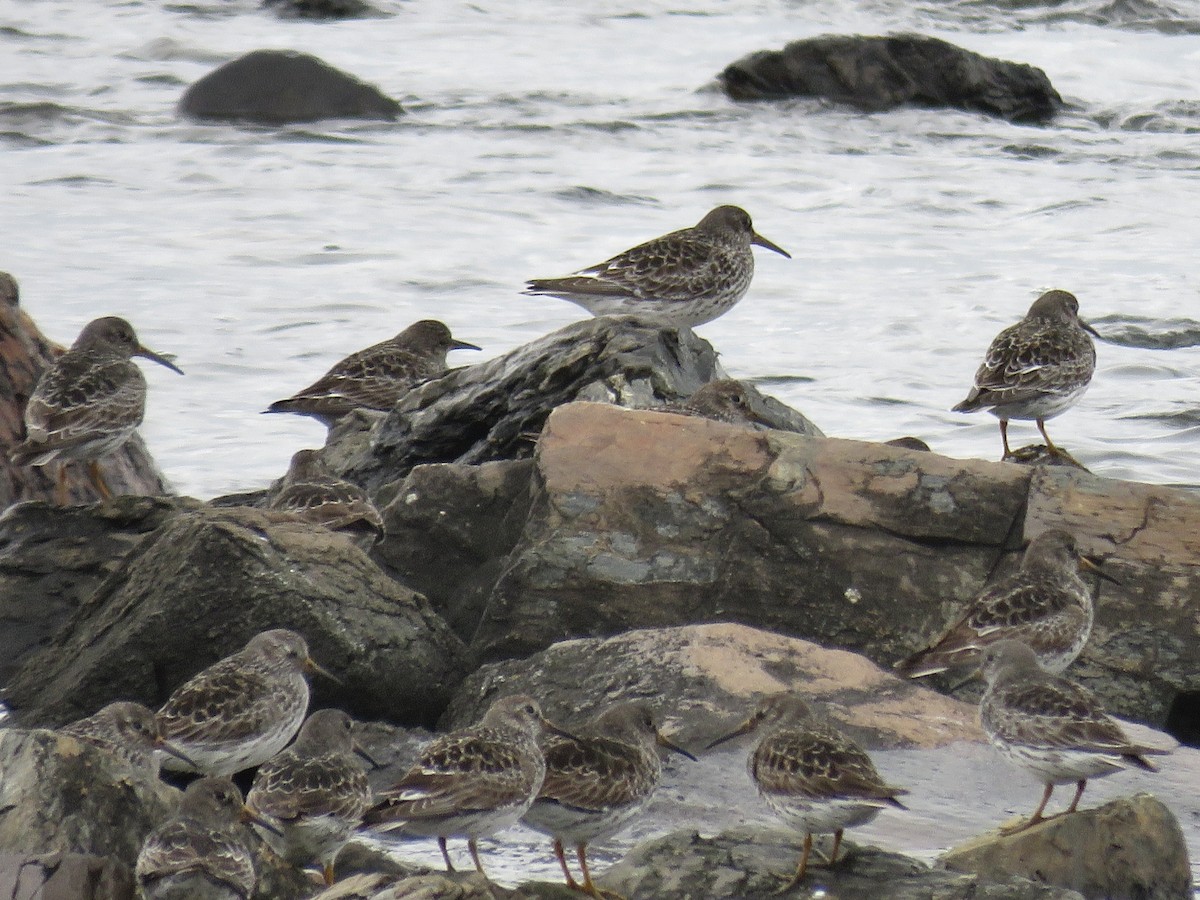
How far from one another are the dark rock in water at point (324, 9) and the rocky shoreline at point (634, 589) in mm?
20401

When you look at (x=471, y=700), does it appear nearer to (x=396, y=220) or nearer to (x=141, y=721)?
(x=141, y=721)

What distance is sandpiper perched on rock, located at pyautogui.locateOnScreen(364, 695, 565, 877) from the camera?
6105mm

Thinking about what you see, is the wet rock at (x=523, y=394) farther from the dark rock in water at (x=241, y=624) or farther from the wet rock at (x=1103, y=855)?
the wet rock at (x=1103, y=855)

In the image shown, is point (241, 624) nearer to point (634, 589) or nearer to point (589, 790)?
point (634, 589)

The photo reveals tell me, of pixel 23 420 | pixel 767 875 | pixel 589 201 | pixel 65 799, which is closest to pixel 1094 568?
pixel 767 875

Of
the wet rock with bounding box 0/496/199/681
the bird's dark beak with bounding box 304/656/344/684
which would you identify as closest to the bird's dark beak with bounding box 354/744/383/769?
the bird's dark beak with bounding box 304/656/344/684

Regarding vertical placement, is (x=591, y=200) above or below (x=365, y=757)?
below

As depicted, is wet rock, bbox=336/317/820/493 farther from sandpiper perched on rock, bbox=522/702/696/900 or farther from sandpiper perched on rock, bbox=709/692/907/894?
sandpiper perched on rock, bbox=709/692/907/894

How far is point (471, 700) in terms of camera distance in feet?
25.8

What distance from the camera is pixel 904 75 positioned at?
24375mm

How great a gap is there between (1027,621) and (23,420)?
6.35 meters

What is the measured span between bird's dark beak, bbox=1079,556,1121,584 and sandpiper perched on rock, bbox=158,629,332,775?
360cm

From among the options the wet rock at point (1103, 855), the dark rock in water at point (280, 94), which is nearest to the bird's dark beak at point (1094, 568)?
the wet rock at point (1103, 855)

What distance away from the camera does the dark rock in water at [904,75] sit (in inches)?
952
